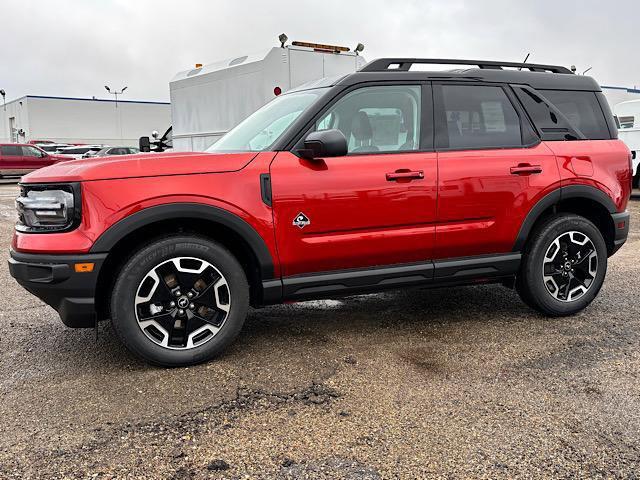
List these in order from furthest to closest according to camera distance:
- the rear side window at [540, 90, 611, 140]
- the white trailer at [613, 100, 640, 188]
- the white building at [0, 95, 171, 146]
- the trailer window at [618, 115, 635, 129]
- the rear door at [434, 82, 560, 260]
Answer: the white building at [0, 95, 171, 146] → the trailer window at [618, 115, 635, 129] → the white trailer at [613, 100, 640, 188] → the rear side window at [540, 90, 611, 140] → the rear door at [434, 82, 560, 260]

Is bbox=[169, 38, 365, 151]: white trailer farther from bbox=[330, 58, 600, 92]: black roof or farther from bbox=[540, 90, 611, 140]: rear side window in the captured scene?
bbox=[540, 90, 611, 140]: rear side window

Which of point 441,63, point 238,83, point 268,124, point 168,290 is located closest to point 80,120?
point 238,83

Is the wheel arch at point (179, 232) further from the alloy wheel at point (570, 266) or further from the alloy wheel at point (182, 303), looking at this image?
the alloy wheel at point (570, 266)

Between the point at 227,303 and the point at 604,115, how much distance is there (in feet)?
11.1

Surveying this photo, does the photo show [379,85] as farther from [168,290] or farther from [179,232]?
[168,290]

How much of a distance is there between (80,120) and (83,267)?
4757cm

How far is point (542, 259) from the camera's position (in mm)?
4312

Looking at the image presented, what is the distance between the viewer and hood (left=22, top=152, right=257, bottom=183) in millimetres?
3252

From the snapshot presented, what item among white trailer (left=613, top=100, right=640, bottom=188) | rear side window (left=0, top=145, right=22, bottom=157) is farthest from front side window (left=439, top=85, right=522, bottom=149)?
rear side window (left=0, top=145, right=22, bottom=157)

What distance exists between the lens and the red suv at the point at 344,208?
3.29m

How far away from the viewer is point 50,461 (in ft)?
8.16

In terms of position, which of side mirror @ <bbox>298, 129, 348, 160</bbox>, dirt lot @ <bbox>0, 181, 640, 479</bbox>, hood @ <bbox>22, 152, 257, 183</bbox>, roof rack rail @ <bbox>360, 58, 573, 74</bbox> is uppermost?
roof rack rail @ <bbox>360, 58, 573, 74</bbox>

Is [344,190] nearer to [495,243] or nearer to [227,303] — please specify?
[227,303]

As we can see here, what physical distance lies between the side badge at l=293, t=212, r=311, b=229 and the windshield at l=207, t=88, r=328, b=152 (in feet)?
1.65
